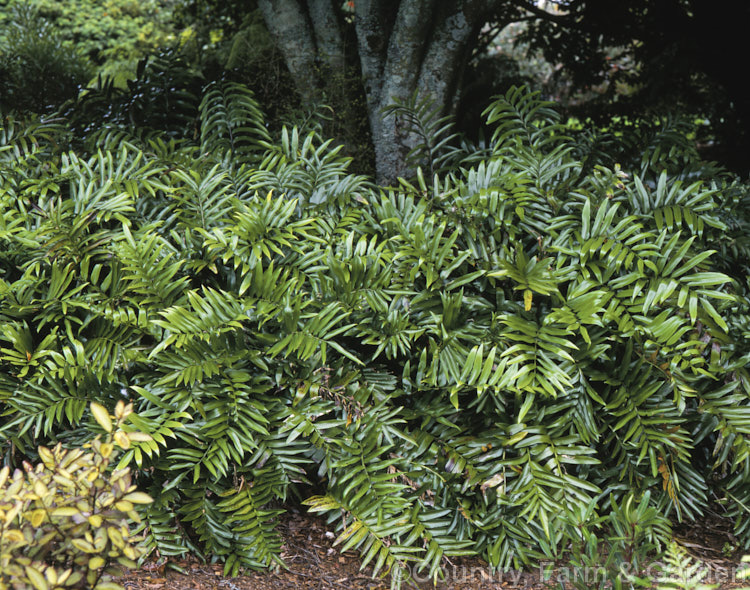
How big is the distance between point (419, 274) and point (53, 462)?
1.73 metres

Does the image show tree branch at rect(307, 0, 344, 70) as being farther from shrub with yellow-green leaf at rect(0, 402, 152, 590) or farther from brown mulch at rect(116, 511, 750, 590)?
shrub with yellow-green leaf at rect(0, 402, 152, 590)

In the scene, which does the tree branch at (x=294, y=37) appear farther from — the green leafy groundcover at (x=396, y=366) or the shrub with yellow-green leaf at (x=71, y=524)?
the shrub with yellow-green leaf at (x=71, y=524)

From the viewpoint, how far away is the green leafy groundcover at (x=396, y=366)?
243 centimetres

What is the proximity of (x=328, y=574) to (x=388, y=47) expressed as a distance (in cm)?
346

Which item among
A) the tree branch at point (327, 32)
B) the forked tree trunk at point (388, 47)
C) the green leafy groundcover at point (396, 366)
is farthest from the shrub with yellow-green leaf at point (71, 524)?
the tree branch at point (327, 32)

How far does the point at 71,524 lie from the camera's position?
1.45 meters

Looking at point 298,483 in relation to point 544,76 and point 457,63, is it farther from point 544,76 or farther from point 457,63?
point 544,76

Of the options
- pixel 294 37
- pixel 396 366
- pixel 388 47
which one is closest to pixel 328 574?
pixel 396 366

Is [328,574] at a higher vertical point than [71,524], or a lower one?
lower

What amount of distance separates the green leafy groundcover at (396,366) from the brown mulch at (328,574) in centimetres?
8

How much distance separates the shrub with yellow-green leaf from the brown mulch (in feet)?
3.27

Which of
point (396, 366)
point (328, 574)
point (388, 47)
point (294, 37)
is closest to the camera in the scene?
point (328, 574)

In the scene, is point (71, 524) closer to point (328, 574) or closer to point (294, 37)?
point (328, 574)

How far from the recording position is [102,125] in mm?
3955
